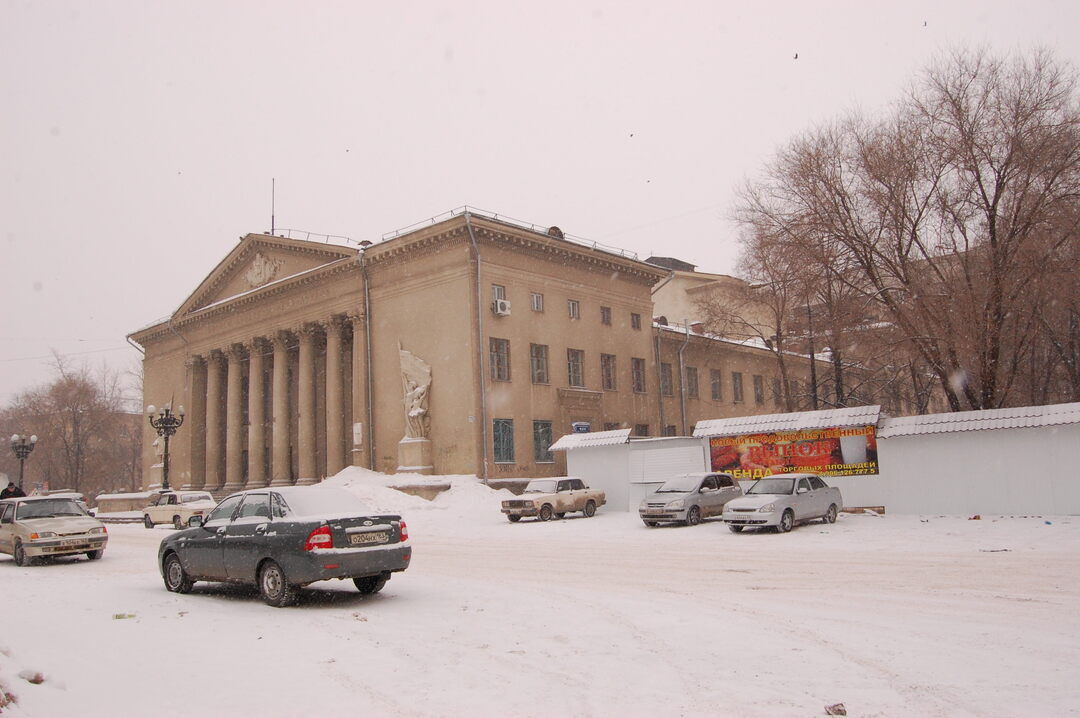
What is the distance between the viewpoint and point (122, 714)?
619 cm

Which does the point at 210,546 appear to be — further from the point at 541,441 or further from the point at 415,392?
the point at 541,441

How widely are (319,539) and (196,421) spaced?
48042 millimetres

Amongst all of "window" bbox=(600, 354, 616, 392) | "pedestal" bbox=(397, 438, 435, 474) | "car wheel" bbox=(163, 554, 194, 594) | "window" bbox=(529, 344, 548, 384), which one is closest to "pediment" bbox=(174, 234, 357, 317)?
"window" bbox=(529, 344, 548, 384)

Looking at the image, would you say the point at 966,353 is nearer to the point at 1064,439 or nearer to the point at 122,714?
the point at 1064,439

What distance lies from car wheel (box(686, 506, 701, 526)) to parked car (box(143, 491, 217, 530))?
64.4 feet

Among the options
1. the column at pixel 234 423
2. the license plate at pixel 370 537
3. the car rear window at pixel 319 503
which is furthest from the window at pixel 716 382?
the license plate at pixel 370 537

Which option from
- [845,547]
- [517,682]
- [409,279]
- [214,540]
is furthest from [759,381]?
[517,682]

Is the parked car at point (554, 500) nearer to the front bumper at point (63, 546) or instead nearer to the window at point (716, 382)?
the front bumper at point (63, 546)

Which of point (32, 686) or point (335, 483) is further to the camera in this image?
point (335, 483)

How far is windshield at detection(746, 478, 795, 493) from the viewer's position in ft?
71.1

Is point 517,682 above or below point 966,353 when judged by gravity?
below

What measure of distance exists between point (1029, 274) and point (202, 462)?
156 ft

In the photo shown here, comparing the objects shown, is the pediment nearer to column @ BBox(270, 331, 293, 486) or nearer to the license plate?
column @ BBox(270, 331, 293, 486)

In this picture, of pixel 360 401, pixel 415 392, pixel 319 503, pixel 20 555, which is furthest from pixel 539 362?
pixel 319 503
